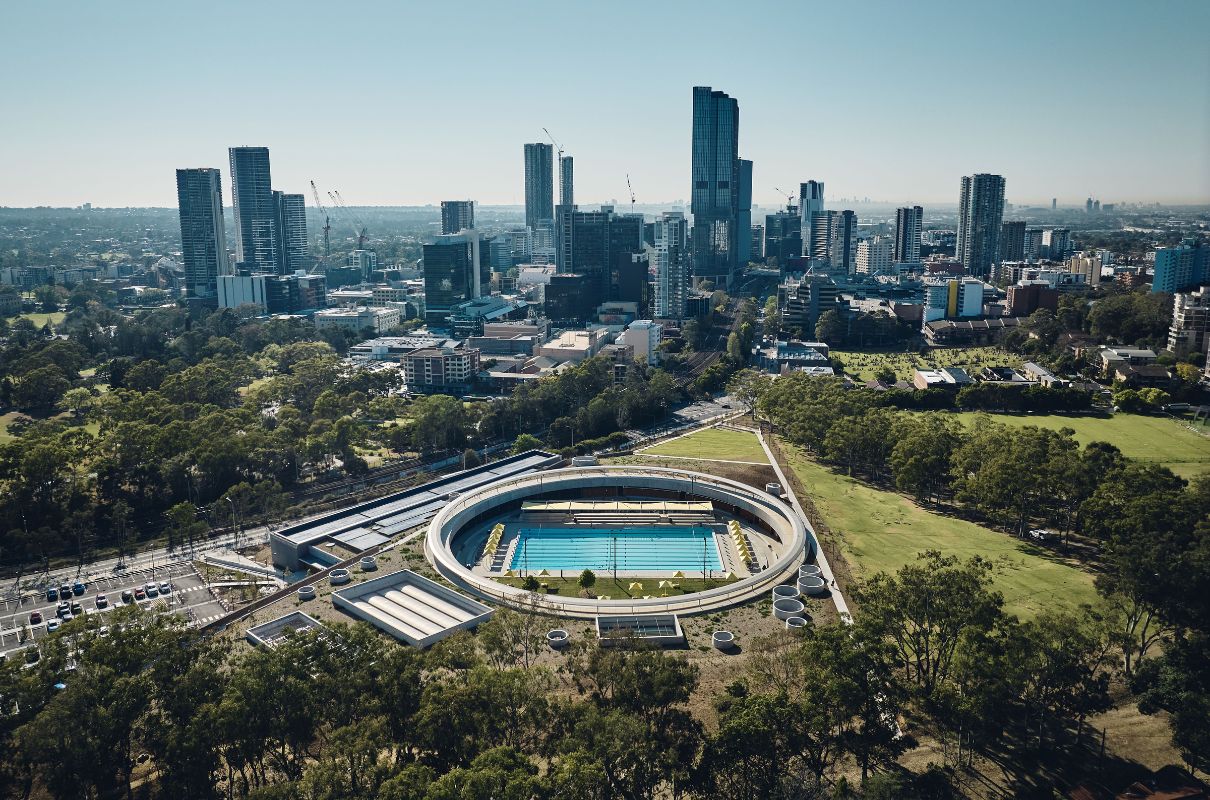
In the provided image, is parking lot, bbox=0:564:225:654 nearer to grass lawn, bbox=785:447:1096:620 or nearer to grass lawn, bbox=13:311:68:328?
grass lawn, bbox=785:447:1096:620

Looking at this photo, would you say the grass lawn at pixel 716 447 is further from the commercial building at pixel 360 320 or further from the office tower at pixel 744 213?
the office tower at pixel 744 213

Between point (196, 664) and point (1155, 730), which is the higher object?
point (196, 664)

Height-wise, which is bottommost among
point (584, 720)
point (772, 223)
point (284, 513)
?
point (284, 513)

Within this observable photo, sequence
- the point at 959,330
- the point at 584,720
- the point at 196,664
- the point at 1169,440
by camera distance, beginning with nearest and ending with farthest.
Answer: the point at 584,720 < the point at 196,664 < the point at 1169,440 < the point at 959,330

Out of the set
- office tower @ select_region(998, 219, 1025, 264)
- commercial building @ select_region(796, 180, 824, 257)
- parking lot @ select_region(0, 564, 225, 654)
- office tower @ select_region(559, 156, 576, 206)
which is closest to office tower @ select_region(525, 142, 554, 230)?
office tower @ select_region(559, 156, 576, 206)

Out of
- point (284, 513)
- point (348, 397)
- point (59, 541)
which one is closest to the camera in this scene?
point (59, 541)

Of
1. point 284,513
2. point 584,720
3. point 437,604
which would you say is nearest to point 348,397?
point 284,513

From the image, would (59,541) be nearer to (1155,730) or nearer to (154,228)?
(1155,730)

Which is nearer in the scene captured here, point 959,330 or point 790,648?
point 790,648
